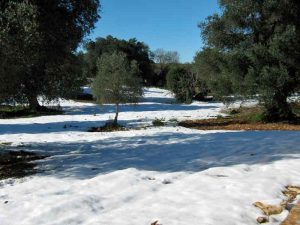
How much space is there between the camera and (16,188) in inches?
423

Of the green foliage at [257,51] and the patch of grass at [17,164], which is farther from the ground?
the green foliage at [257,51]

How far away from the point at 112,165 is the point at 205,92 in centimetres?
5080

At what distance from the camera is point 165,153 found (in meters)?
14.9

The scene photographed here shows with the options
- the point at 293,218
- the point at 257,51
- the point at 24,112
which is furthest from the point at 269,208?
the point at 24,112

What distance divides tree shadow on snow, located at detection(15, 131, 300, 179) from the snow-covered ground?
29 millimetres

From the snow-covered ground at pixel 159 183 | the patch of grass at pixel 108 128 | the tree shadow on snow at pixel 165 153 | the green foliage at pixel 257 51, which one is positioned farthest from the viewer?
the patch of grass at pixel 108 128

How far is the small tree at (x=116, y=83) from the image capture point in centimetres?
3052

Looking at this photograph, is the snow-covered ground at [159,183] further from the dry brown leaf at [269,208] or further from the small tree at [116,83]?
the small tree at [116,83]

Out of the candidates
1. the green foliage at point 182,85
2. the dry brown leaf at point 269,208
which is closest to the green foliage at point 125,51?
the green foliage at point 182,85

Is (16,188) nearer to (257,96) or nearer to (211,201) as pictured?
(211,201)

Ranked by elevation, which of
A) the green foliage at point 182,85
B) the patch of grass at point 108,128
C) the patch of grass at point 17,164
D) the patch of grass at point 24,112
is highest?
the green foliage at point 182,85

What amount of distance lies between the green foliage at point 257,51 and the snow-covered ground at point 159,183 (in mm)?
9197

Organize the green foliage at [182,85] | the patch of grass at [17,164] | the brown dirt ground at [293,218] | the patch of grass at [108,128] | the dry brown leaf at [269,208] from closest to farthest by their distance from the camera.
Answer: the brown dirt ground at [293,218] → the dry brown leaf at [269,208] → the patch of grass at [17,164] → the patch of grass at [108,128] → the green foliage at [182,85]

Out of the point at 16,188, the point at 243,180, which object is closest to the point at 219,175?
the point at 243,180
